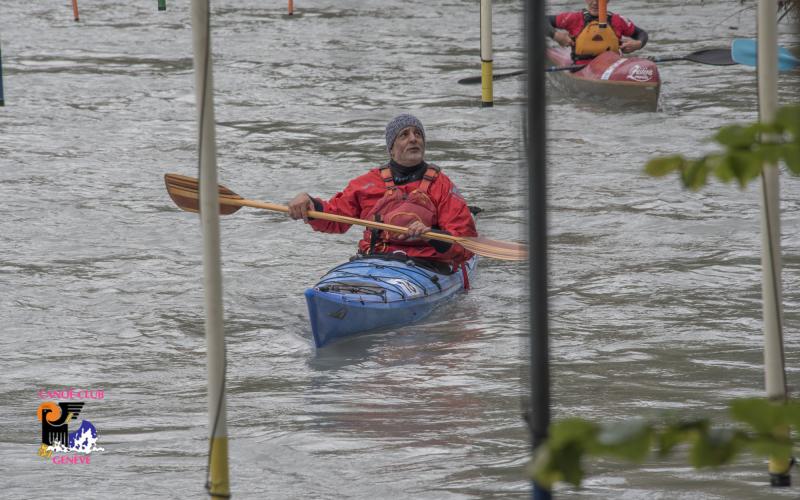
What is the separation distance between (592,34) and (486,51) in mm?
1718

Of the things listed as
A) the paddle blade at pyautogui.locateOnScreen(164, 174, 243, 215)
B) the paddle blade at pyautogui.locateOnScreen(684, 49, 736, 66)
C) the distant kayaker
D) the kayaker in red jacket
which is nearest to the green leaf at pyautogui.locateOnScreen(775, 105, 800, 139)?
the kayaker in red jacket

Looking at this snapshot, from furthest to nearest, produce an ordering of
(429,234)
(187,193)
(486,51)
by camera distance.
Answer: (486,51) → (187,193) → (429,234)

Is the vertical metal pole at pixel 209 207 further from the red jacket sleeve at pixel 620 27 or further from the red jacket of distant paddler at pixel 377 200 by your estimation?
the red jacket sleeve at pixel 620 27

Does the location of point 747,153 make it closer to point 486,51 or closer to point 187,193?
point 187,193

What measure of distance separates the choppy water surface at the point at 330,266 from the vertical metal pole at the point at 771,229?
87 centimetres

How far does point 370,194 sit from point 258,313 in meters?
1.02

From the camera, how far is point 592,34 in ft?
46.5

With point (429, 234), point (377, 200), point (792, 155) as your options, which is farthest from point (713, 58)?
point (792, 155)

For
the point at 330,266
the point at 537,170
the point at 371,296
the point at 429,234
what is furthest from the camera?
the point at 330,266

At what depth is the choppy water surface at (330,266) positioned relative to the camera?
5023 millimetres

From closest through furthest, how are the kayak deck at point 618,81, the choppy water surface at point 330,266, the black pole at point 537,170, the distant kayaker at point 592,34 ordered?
the black pole at point 537,170
the choppy water surface at point 330,266
the kayak deck at point 618,81
the distant kayaker at point 592,34

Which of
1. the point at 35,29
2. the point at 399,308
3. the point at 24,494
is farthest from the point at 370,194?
the point at 35,29

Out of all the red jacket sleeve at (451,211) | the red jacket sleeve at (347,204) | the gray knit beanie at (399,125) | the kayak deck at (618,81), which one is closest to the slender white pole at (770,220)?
the red jacket sleeve at (451,211)

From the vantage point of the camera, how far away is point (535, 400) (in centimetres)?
243
